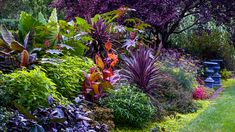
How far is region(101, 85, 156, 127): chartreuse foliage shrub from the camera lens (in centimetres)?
544

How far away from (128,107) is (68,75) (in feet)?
3.35

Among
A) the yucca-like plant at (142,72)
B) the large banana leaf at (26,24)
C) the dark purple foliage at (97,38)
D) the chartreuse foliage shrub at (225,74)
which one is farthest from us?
the chartreuse foliage shrub at (225,74)

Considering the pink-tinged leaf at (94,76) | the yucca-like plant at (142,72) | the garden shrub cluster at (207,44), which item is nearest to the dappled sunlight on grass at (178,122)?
the yucca-like plant at (142,72)

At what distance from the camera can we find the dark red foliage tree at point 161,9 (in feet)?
32.9

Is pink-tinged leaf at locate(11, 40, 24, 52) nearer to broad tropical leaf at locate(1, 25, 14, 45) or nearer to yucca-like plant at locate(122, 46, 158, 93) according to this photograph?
broad tropical leaf at locate(1, 25, 14, 45)

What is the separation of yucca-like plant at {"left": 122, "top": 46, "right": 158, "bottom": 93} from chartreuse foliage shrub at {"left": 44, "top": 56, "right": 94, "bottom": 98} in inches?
37.6

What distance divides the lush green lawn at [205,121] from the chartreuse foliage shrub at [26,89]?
1466 mm

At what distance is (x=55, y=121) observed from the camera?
3.86 m

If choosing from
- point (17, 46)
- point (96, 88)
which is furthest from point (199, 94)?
point (17, 46)

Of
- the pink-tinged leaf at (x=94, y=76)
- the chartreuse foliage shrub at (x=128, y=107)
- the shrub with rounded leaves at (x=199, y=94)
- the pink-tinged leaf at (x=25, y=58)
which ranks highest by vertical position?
the pink-tinged leaf at (x=25, y=58)

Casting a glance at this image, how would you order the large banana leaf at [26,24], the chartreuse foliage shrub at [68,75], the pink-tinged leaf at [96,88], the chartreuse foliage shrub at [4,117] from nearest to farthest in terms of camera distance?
the chartreuse foliage shrub at [4,117]
the chartreuse foliage shrub at [68,75]
the pink-tinged leaf at [96,88]
the large banana leaf at [26,24]

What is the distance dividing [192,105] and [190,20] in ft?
23.6

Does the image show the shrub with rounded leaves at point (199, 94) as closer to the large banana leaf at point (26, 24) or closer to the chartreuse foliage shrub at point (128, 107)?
the chartreuse foliage shrub at point (128, 107)

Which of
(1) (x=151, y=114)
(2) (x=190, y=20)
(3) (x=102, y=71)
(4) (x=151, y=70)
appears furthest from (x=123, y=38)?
(2) (x=190, y=20)
